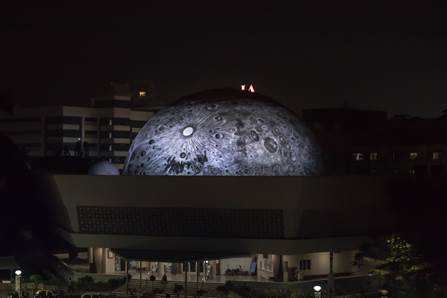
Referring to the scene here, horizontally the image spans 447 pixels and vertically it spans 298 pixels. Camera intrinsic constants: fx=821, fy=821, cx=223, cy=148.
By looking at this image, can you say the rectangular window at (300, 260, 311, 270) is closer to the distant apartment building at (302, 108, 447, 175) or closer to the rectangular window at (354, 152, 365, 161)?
the distant apartment building at (302, 108, 447, 175)

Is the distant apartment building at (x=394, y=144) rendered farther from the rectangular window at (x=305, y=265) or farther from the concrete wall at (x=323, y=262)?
the rectangular window at (x=305, y=265)

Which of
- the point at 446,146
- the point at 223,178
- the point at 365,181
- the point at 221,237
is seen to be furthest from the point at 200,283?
the point at 446,146

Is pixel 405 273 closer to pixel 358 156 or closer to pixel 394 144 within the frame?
pixel 394 144

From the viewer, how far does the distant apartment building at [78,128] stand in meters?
129

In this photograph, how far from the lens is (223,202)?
48938mm

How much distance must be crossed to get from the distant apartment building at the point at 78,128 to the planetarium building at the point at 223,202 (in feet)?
234

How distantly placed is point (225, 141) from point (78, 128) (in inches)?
3314

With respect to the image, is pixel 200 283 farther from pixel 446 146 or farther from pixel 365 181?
pixel 446 146

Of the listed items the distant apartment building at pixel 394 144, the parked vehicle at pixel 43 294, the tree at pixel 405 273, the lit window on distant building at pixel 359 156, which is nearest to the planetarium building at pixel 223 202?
the tree at pixel 405 273

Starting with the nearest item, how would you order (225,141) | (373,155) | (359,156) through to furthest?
1. (225,141)
2. (373,155)
3. (359,156)

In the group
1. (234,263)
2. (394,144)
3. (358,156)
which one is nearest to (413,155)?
(394,144)

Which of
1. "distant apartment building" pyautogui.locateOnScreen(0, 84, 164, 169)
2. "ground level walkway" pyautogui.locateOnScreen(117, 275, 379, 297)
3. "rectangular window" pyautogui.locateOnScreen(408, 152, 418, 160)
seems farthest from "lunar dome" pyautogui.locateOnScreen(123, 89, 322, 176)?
"distant apartment building" pyautogui.locateOnScreen(0, 84, 164, 169)

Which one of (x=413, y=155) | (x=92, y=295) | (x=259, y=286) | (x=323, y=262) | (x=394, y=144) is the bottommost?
(x=92, y=295)

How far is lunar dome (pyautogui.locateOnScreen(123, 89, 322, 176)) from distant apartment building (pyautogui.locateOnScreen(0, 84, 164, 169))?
2780 inches
